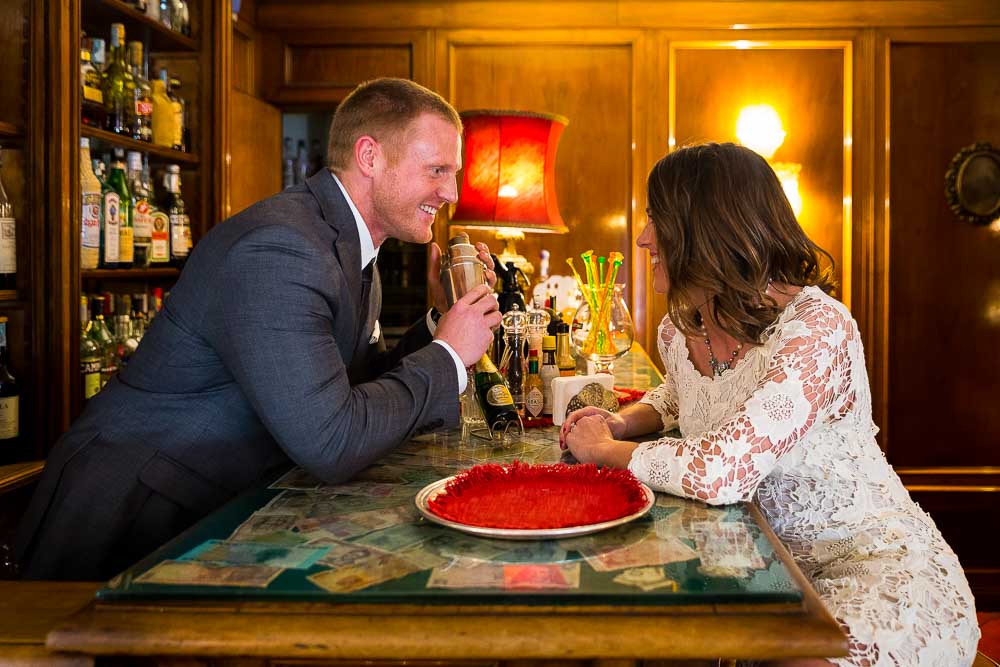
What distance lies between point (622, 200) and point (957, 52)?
1.84 meters

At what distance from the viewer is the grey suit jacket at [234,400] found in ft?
4.67

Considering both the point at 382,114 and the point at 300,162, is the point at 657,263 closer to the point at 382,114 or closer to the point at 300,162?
the point at 382,114

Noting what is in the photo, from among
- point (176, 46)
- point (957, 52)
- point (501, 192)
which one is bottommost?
point (501, 192)

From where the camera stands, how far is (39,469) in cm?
237

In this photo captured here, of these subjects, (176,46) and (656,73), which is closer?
(176,46)

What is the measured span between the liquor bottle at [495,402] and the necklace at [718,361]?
0.39 m

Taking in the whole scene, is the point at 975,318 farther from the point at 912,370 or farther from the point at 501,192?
the point at 501,192

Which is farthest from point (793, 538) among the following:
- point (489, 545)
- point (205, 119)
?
point (205, 119)

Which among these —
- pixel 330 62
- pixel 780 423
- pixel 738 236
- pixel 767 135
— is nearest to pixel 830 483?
pixel 780 423

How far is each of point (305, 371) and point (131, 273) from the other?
179 centimetres

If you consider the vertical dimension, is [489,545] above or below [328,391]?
below

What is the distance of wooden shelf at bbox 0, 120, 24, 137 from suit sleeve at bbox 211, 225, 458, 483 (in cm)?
117

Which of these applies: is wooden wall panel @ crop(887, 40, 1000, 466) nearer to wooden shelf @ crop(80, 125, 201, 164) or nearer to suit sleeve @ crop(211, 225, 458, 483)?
wooden shelf @ crop(80, 125, 201, 164)

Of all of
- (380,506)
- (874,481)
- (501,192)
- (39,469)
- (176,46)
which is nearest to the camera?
(380,506)
